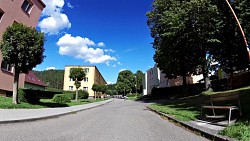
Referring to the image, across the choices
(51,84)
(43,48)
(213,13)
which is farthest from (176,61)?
(51,84)

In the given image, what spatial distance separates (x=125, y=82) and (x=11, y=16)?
88.7 m

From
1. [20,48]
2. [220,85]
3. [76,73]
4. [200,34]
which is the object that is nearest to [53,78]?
[76,73]

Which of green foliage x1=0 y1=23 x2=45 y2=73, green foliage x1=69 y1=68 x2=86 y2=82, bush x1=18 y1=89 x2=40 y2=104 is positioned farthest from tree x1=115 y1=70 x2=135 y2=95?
green foliage x1=0 y1=23 x2=45 y2=73

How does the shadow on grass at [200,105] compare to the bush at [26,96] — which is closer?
the shadow on grass at [200,105]

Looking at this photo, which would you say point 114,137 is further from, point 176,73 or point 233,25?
point 176,73

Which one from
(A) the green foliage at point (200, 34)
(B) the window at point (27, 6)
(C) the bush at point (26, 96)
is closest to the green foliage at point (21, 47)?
(C) the bush at point (26, 96)

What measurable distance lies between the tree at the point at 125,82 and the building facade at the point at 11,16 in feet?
270

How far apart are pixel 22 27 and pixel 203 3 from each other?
17.8 metres

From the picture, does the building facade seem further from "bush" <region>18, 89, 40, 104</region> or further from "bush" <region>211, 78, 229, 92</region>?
"bush" <region>211, 78, 229, 92</region>

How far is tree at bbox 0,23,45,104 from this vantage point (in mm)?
15992

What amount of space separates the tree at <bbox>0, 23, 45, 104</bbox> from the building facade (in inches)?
372

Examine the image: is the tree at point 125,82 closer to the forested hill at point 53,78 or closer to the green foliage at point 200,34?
the forested hill at point 53,78

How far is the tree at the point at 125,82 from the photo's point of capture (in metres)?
113

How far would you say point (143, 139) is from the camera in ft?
24.3
